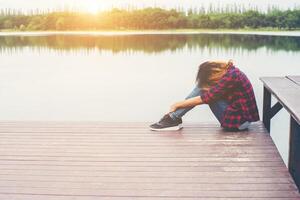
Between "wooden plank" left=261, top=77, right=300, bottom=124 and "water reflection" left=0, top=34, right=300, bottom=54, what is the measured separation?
794 inches

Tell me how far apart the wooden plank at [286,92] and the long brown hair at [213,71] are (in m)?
0.31

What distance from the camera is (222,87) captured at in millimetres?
3510

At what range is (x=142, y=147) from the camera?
3.28 meters

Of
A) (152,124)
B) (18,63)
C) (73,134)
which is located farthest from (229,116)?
(18,63)

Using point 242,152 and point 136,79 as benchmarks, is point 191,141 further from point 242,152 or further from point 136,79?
point 136,79

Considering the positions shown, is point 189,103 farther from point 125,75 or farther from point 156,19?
point 156,19

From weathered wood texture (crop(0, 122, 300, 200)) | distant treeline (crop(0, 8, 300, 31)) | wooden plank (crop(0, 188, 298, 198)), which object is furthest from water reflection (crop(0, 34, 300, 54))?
wooden plank (crop(0, 188, 298, 198))

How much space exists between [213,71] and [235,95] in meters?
0.23

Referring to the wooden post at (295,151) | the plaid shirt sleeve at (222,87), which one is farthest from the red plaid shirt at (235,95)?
the wooden post at (295,151)

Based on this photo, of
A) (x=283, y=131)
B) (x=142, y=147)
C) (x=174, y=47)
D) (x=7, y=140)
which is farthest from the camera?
(x=174, y=47)

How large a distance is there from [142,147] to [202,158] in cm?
45

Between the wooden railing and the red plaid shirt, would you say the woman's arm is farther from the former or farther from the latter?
the wooden railing

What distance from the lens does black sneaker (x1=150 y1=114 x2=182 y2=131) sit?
376cm

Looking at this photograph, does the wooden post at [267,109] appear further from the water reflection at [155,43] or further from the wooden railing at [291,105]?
the water reflection at [155,43]
